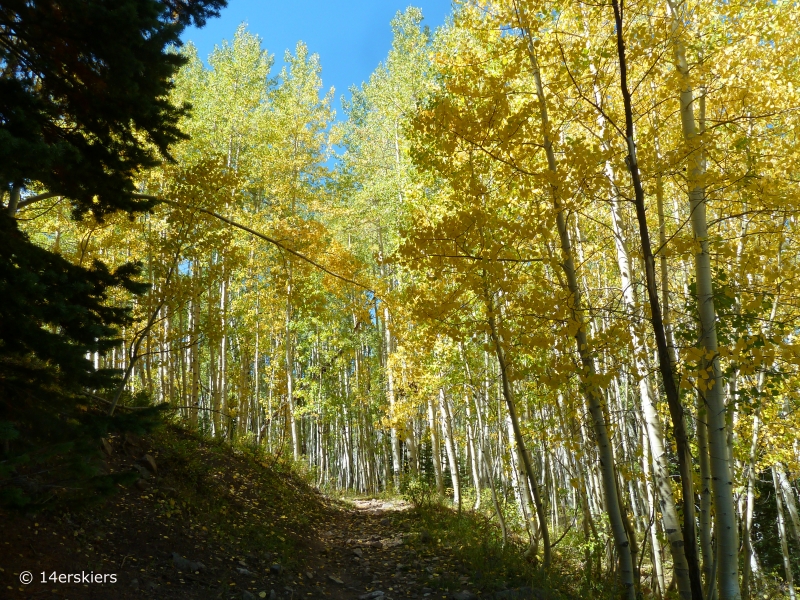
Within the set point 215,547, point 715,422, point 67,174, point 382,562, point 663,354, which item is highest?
point 67,174

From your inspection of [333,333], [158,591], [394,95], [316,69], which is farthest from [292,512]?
[316,69]

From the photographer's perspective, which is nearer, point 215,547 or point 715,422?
point 715,422

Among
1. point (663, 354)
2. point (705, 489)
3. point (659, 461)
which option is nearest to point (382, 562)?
point (659, 461)

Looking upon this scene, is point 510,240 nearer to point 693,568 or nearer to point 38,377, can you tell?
point 693,568

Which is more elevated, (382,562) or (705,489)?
(705,489)

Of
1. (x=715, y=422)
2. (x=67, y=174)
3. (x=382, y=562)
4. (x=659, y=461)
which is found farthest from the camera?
(x=382, y=562)

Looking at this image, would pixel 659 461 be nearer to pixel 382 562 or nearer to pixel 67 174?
pixel 382 562

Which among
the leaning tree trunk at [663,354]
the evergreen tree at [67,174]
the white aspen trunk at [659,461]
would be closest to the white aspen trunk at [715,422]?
the white aspen trunk at [659,461]

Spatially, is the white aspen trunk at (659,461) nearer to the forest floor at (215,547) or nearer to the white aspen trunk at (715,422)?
the white aspen trunk at (715,422)

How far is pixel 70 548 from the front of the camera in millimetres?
4117

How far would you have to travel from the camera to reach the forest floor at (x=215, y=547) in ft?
13.0

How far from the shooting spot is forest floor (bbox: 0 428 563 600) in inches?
156

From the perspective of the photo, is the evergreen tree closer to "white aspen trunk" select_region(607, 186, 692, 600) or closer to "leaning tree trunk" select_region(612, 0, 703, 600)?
"leaning tree trunk" select_region(612, 0, 703, 600)

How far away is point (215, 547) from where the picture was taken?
17.9 feet
